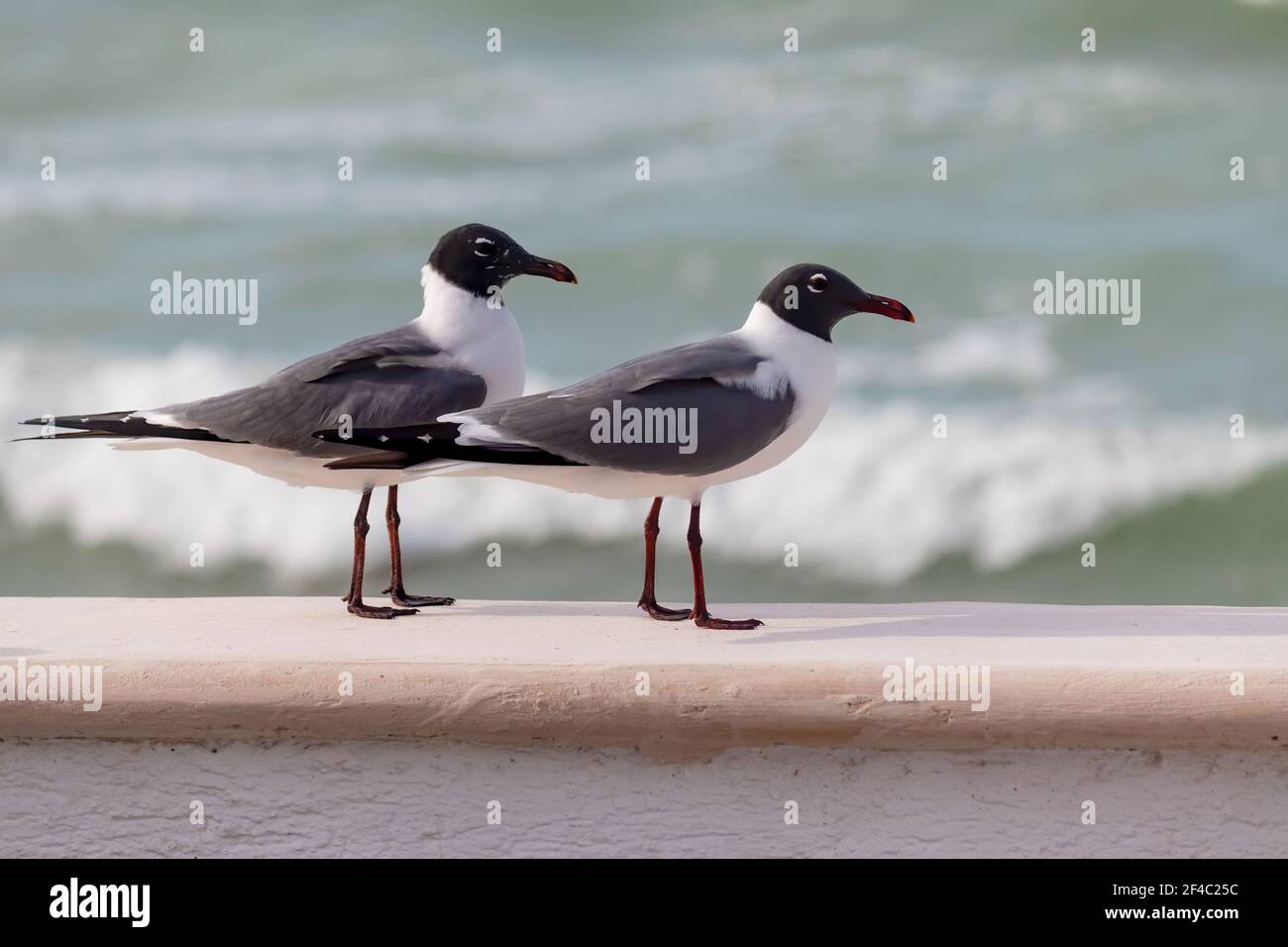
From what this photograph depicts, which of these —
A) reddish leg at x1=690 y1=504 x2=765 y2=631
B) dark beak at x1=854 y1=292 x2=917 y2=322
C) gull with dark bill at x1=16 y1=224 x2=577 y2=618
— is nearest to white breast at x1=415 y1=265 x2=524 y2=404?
gull with dark bill at x1=16 y1=224 x2=577 y2=618

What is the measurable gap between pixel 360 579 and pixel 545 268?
101cm

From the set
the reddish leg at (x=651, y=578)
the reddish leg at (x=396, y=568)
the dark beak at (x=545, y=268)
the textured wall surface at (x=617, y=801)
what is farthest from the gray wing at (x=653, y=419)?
the textured wall surface at (x=617, y=801)

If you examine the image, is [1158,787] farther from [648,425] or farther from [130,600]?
[130,600]

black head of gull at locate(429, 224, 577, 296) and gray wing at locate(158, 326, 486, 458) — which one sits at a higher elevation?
black head of gull at locate(429, 224, 577, 296)

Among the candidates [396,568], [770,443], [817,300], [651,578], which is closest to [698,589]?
[651,578]

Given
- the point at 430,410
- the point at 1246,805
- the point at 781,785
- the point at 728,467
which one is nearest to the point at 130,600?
the point at 430,410

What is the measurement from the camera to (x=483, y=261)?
14.7ft

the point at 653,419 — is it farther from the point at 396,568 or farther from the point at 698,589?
the point at 396,568

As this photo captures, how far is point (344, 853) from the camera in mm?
3367

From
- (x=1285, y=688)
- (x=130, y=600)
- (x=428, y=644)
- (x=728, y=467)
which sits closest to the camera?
(x=1285, y=688)

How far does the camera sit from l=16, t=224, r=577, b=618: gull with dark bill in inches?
168

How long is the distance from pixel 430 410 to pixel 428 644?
0.82 metres

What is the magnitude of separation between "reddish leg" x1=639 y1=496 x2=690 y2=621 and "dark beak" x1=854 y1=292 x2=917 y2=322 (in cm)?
74

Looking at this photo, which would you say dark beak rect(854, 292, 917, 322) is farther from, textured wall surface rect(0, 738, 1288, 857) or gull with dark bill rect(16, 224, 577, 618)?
textured wall surface rect(0, 738, 1288, 857)
